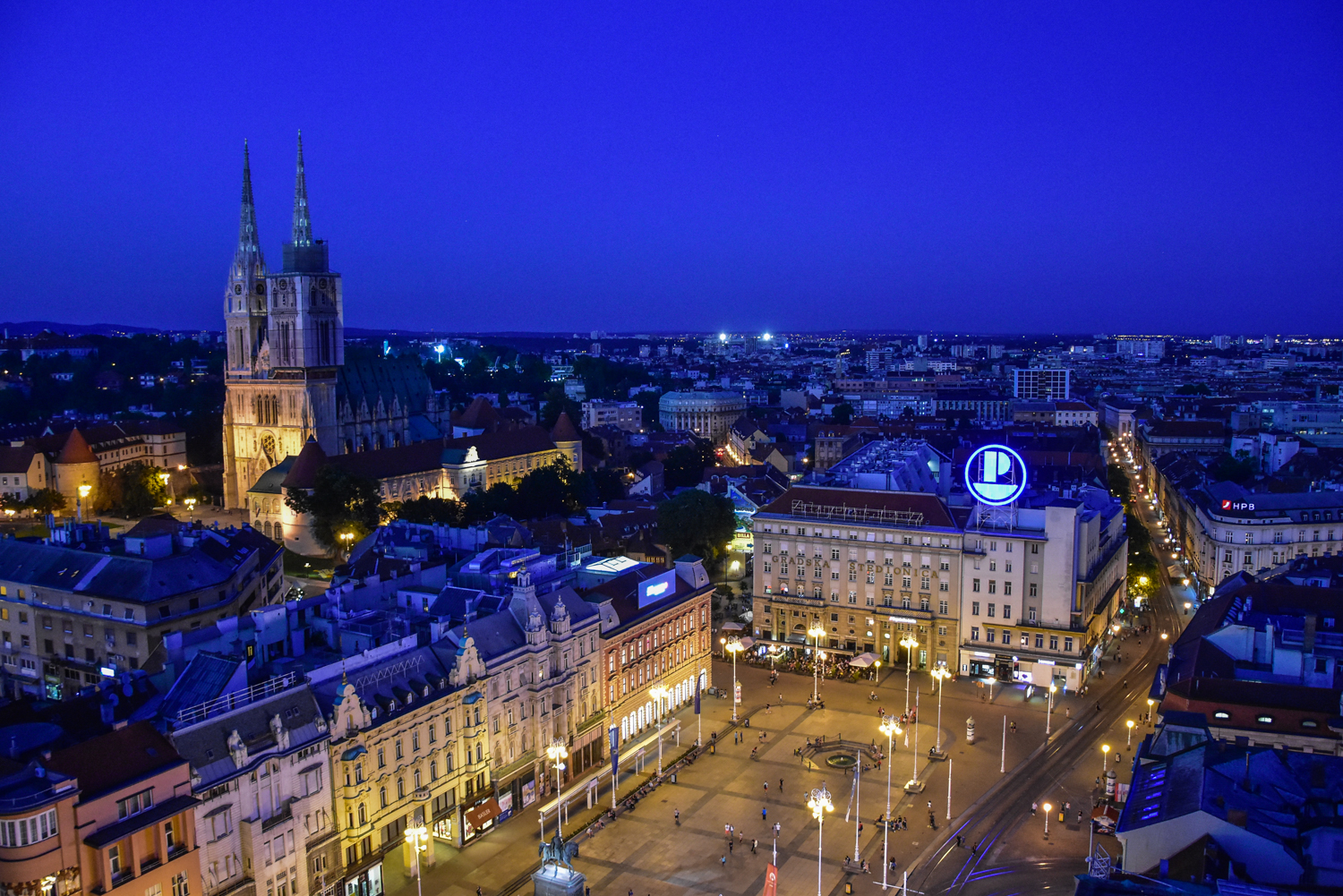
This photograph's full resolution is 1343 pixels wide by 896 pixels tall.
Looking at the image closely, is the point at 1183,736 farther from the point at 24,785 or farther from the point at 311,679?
the point at 24,785

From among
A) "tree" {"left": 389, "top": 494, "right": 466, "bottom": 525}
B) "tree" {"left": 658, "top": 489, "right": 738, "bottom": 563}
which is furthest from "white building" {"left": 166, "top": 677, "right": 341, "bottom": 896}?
"tree" {"left": 389, "top": 494, "right": 466, "bottom": 525}

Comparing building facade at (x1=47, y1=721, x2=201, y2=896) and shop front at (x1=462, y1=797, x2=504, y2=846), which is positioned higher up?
building facade at (x1=47, y1=721, x2=201, y2=896)

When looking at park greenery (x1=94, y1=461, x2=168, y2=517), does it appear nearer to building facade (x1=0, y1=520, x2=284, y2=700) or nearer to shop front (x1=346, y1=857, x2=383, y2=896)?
building facade (x1=0, y1=520, x2=284, y2=700)

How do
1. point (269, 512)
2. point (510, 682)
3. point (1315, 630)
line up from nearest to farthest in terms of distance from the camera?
point (510, 682) → point (1315, 630) → point (269, 512)

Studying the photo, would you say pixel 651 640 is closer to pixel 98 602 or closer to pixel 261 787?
pixel 261 787

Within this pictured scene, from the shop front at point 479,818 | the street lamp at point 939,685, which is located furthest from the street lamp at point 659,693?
the street lamp at point 939,685

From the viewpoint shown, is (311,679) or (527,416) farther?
(527,416)

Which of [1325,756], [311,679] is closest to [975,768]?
[1325,756]
